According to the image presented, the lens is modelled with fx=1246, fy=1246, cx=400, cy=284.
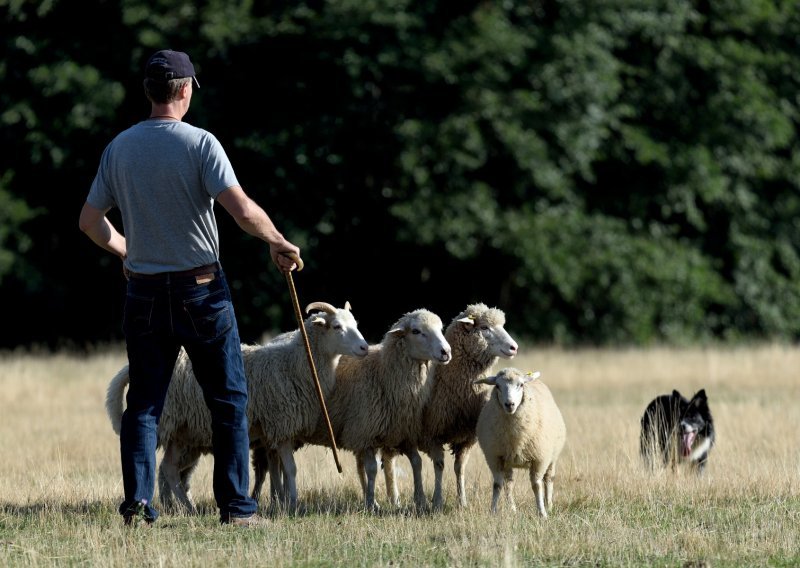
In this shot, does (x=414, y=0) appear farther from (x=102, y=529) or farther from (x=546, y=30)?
(x=102, y=529)

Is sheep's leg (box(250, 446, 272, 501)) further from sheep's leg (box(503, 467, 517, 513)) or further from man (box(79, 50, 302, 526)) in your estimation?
man (box(79, 50, 302, 526))

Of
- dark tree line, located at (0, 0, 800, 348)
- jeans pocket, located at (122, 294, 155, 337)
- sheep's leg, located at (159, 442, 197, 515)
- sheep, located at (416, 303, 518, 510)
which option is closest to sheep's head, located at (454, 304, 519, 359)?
sheep, located at (416, 303, 518, 510)

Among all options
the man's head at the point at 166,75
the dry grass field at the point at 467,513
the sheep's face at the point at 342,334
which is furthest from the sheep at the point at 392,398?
the man's head at the point at 166,75

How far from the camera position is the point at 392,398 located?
29.8 feet

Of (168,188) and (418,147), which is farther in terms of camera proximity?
(418,147)

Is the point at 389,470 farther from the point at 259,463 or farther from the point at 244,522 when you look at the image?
the point at 244,522

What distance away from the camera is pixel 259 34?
21.4 m

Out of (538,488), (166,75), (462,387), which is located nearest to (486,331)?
(462,387)

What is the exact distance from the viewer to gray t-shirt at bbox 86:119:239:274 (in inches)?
277

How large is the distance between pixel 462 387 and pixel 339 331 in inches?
39.4

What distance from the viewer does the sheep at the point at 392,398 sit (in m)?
9.02

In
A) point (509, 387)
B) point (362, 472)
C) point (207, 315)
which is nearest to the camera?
point (207, 315)

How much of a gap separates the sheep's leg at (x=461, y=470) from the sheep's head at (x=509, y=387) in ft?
2.66

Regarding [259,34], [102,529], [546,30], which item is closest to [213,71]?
[259,34]
